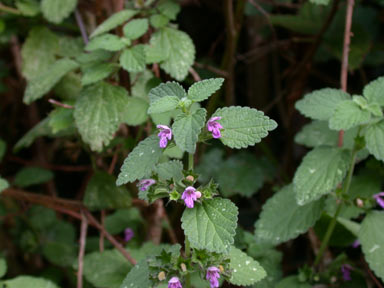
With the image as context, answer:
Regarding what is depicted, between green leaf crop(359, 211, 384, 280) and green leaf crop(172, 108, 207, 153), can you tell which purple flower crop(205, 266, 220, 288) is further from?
green leaf crop(359, 211, 384, 280)

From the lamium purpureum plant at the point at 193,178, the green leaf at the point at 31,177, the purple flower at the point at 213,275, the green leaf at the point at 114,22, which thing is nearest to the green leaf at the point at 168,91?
the lamium purpureum plant at the point at 193,178

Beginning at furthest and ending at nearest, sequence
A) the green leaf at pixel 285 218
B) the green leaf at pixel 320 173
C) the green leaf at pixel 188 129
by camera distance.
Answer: the green leaf at pixel 285 218 → the green leaf at pixel 320 173 → the green leaf at pixel 188 129

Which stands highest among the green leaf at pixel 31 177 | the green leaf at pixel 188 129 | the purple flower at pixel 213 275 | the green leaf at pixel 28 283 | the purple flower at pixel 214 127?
the green leaf at pixel 188 129

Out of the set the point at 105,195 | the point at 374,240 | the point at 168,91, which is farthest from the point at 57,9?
the point at 374,240

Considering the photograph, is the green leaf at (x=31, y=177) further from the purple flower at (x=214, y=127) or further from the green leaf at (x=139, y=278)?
the purple flower at (x=214, y=127)

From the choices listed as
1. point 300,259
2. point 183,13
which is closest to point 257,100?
point 183,13

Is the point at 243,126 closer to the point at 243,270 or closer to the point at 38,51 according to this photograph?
the point at 243,270

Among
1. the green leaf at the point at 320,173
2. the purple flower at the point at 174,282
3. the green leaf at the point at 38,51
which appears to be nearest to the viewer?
the purple flower at the point at 174,282

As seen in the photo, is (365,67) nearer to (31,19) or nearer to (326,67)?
(326,67)
